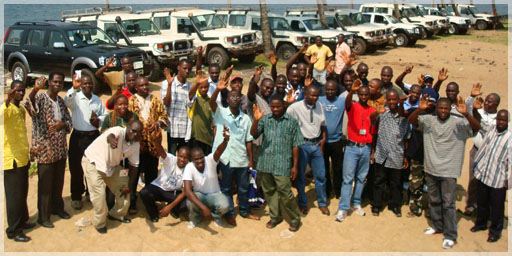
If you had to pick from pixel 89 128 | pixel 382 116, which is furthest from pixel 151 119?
pixel 382 116

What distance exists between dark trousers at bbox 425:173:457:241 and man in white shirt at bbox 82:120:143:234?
3142mm

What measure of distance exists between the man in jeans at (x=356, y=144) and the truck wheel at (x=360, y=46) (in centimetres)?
1453

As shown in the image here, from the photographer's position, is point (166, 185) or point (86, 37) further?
point (86, 37)

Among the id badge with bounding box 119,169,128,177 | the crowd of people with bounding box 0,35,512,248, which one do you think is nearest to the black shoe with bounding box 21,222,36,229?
the crowd of people with bounding box 0,35,512,248

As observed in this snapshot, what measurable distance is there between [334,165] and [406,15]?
22.1 m

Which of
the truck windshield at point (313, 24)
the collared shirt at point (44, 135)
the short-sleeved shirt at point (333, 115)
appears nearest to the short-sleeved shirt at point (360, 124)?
the short-sleeved shirt at point (333, 115)

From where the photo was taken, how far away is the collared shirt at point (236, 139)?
17.3 feet

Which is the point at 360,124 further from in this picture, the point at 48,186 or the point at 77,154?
the point at 48,186

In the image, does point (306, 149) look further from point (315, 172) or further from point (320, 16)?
point (320, 16)

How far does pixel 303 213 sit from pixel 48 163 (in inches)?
114

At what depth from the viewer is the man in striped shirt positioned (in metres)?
4.73

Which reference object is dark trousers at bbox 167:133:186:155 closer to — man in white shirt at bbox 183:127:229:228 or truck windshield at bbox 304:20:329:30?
man in white shirt at bbox 183:127:229:228

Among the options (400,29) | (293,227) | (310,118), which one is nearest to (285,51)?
(400,29)

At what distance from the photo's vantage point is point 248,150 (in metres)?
5.32
